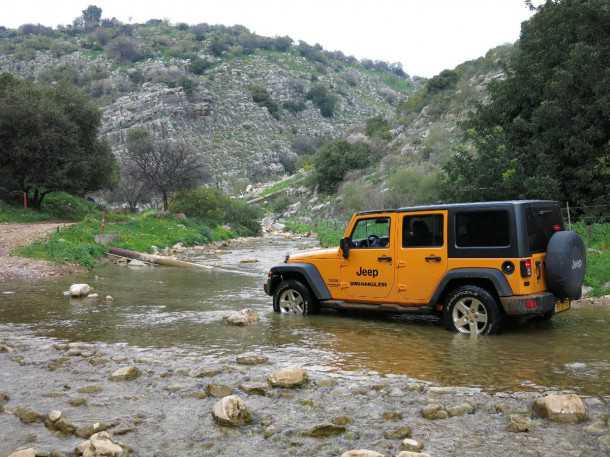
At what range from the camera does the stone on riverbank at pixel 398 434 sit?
4895 millimetres

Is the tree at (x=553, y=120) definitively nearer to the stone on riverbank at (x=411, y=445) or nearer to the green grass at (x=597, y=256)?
the green grass at (x=597, y=256)

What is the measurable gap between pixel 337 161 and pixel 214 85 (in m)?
49.1

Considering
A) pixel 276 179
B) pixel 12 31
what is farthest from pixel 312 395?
pixel 12 31

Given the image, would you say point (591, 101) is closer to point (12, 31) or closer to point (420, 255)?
point (420, 255)

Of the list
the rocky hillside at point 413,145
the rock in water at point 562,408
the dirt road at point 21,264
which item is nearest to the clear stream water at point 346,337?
the rock in water at point 562,408

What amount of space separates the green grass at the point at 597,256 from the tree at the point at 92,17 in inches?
5391

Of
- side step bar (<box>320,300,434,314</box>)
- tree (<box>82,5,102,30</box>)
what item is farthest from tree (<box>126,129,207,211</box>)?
tree (<box>82,5,102,30</box>)

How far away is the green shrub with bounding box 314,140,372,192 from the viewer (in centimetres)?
6000

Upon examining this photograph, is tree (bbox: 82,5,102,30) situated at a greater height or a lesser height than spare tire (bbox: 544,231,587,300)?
greater

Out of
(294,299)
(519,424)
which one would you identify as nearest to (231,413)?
(519,424)

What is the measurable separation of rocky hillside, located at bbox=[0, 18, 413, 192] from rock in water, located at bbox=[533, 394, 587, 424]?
73222 millimetres

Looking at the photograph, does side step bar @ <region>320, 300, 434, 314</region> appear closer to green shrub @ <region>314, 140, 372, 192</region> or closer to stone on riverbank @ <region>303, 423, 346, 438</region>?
Answer: stone on riverbank @ <region>303, 423, 346, 438</region>

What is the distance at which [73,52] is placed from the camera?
108312 millimetres

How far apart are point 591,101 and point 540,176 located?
3.00 metres
